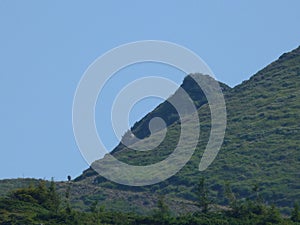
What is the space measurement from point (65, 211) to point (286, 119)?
247 feet

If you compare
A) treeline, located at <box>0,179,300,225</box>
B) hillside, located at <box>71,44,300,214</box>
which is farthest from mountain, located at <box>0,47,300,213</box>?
treeline, located at <box>0,179,300,225</box>

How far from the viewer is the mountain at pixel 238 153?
5178 inches

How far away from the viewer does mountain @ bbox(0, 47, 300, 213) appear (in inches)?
5178

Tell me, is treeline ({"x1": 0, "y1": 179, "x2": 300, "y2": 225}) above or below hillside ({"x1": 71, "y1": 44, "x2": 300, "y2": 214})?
below

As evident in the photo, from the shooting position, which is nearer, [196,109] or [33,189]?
[33,189]

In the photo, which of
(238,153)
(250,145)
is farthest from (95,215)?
(250,145)

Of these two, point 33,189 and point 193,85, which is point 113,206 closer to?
point 33,189

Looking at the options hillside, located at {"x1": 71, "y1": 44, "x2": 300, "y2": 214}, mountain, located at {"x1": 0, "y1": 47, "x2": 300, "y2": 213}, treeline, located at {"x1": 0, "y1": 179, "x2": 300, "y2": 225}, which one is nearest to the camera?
treeline, located at {"x1": 0, "y1": 179, "x2": 300, "y2": 225}

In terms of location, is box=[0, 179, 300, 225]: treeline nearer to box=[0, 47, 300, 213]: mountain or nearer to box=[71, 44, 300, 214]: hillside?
box=[0, 47, 300, 213]: mountain

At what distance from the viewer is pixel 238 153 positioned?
15138 cm

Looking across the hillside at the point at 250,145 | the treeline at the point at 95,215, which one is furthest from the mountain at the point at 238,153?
the treeline at the point at 95,215

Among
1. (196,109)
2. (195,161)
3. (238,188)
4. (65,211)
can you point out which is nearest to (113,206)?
(238,188)

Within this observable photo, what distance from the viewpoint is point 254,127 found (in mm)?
162125

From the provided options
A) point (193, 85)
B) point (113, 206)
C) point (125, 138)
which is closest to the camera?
point (113, 206)
